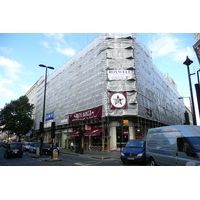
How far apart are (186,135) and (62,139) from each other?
104 ft

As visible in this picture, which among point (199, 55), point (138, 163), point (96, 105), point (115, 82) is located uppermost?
point (199, 55)

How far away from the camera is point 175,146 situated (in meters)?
7.84

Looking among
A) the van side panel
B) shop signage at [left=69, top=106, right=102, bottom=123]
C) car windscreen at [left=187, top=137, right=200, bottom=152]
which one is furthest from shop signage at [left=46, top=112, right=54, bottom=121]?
car windscreen at [left=187, top=137, right=200, bottom=152]

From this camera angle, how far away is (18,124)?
49.1 meters

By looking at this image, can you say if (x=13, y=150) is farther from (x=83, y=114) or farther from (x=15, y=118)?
(x=15, y=118)

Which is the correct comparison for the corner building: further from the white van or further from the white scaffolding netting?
the white van

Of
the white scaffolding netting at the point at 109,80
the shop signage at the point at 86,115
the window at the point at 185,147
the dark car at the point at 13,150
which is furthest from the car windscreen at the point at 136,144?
the shop signage at the point at 86,115

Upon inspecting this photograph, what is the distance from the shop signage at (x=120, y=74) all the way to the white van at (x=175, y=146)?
1590cm

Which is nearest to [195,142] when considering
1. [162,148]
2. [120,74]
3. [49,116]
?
[162,148]

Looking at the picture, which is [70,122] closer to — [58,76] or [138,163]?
[58,76]

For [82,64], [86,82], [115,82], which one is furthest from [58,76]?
[115,82]

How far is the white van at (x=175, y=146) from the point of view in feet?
22.9

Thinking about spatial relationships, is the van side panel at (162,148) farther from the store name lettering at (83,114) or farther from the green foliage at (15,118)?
the green foliage at (15,118)

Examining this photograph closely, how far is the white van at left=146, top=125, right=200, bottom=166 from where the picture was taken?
6.96m
